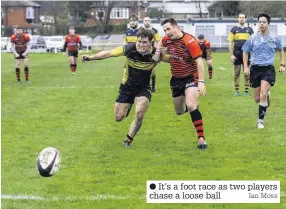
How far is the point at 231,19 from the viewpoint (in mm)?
69125

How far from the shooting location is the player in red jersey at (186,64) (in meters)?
11.4

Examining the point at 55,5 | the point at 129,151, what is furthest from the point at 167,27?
the point at 55,5

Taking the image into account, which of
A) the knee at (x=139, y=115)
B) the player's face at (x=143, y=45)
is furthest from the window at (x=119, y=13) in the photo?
the player's face at (x=143, y=45)

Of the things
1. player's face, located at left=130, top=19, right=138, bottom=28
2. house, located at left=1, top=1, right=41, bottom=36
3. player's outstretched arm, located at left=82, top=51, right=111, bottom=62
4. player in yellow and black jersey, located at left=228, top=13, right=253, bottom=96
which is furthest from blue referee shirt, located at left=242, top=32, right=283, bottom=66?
house, located at left=1, top=1, right=41, bottom=36

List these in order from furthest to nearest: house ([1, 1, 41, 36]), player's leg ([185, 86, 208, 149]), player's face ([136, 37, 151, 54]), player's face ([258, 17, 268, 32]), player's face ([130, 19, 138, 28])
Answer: house ([1, 1, 41, 36]) < player's face ([130, 19, 138, 28]) < player's face ([258, 17, 268, 32]) < player's leg ([185, 86, 208, 149]) < player's face ([136, 37, 151, 54])

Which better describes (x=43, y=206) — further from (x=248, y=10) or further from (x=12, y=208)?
(x=248, y=10)

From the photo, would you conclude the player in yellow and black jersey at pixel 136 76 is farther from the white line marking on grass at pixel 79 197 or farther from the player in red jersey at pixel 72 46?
the player in red jersey at pixel 72 46

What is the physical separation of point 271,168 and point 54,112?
325 inches

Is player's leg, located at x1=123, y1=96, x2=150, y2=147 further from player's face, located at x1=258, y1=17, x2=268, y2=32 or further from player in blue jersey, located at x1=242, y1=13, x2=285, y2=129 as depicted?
player's face, located at x1=258, y1=17, x2=268, y2=32

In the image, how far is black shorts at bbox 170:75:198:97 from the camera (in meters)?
11.8

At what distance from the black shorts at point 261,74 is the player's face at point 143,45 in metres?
3.11

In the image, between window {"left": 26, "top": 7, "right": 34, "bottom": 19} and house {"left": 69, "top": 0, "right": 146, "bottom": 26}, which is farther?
window {"left": 26, "top": 7, "right": 34, "bottom": 19}
